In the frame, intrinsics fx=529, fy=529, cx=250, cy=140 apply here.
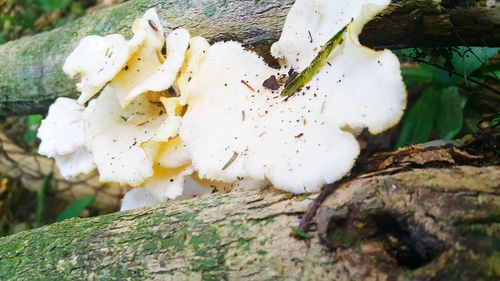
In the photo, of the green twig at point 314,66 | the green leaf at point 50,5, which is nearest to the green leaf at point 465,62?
the green twig at point 314,66

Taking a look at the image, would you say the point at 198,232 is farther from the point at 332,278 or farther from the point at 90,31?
the point at 90,31

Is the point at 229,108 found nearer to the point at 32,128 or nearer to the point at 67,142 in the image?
the point at 67,142

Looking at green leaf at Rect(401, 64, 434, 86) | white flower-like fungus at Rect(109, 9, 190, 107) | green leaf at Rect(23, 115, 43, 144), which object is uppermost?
white flower-like fungus at Rect(109, 9, 190, 107)

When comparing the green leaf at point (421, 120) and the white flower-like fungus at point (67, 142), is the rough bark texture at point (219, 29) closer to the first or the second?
the white flower-like fungus at point (67, 142)

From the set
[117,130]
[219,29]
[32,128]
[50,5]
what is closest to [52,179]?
[32,128]

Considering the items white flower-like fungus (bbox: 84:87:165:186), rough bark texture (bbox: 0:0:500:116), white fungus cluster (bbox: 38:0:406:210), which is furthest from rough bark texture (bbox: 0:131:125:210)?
white flower-like fungus (bbox: 84:87:165:186)

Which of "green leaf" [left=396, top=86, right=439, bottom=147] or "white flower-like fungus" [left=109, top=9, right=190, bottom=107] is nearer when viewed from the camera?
"white flower-like fungus" [left=109, top=9, right=190, bottom=107]

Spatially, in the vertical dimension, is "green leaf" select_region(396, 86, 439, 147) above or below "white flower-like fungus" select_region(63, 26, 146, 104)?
below

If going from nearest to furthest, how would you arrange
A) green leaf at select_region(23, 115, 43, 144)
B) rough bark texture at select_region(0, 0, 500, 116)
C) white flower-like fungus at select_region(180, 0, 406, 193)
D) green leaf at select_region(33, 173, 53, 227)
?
white flower-like fungus at select_region(180, 0, 406, 193)
rough bark texture at select_region(0, 0, 500, 116)
green leaf at select_region(33, 173, 53, 227)
green leaf at select_region(23, 115, 43, 144)

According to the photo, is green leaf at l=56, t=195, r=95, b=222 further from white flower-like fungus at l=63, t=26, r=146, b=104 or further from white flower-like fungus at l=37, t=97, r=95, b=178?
white flower-like fungus at l=63, t=26, r=146, b=104
